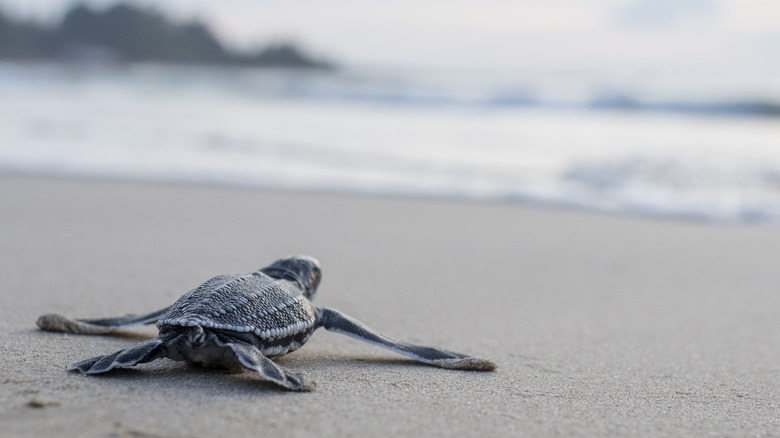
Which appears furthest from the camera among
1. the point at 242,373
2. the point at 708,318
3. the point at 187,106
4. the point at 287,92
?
the point at 287,92

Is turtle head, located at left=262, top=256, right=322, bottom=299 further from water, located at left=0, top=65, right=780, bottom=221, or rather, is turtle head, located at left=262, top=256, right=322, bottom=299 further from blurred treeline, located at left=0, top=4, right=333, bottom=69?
blurred treeline, located at left=0, top=4, right=333, bottom=69

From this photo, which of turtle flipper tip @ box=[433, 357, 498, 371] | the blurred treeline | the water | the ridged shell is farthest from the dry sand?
the blurred treeline

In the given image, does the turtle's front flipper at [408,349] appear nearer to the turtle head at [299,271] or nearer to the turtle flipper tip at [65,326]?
the turtle head at [299,271]

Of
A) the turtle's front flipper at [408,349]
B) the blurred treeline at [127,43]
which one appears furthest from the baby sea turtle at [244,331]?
the blurred treeline at [127,43]

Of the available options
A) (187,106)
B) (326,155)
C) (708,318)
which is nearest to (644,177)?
(326,155)

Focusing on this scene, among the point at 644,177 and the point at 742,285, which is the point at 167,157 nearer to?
the point at 644,177

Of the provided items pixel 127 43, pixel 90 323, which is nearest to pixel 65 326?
pixel 90 323
